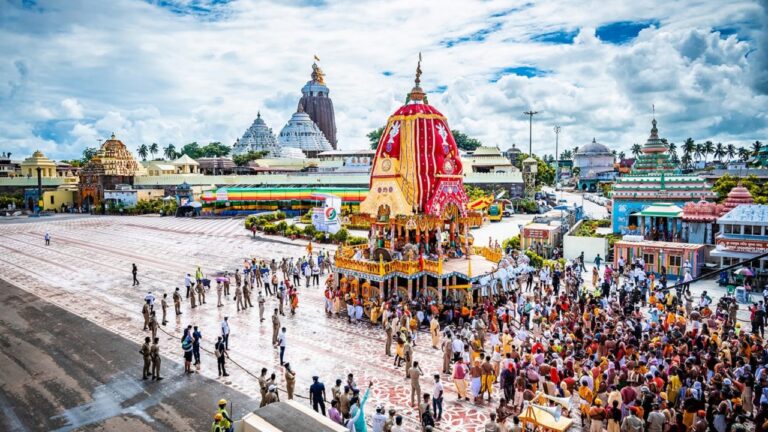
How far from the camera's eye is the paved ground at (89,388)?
32.0ft

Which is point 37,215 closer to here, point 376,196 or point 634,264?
point 376,196

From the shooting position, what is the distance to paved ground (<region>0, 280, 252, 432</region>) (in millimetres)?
9758

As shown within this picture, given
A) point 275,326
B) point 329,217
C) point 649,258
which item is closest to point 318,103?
point 329,217

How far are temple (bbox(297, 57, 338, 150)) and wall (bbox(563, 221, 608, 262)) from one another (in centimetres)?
7019

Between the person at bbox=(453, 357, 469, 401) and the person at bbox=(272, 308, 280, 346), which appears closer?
the person at bbox=(453, 357, 469, 401)

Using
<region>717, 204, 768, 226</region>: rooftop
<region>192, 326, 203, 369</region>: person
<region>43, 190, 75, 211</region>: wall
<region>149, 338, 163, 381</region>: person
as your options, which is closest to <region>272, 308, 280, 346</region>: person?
<region>192, 326, 203, 369</region>: person

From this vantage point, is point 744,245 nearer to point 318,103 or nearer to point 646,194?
point 646,194

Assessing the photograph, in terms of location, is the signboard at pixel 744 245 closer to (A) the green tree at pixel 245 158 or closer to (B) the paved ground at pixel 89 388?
(B) the paved ground at pixel 89 388

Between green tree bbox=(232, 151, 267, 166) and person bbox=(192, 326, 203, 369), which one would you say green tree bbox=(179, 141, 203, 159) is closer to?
green tree bbox=(232, 151, 267, 166)

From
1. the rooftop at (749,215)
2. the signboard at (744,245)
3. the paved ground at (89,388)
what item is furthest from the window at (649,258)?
the paved ground at (89,388)

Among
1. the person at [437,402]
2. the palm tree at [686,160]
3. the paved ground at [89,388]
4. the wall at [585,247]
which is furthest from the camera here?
the palm tree at [686,160]

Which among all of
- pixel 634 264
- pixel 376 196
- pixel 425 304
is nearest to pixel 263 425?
pixel 425 304

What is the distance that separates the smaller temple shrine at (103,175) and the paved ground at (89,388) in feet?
163

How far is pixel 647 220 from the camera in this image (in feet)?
92.6
